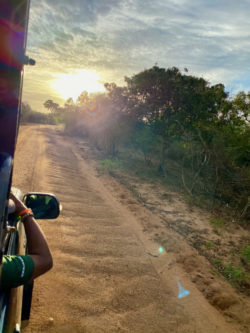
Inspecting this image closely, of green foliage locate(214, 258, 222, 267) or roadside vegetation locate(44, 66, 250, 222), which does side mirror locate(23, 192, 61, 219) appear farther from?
roadside vegetation locate(44, 66, 250, 222)

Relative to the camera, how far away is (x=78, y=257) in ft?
14.2

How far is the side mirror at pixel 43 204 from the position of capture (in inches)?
78.0

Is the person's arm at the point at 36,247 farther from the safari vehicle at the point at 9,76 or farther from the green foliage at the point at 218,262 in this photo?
the green foliage at the point at 218,262

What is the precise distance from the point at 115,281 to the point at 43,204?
8.27ft

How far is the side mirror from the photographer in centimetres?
198

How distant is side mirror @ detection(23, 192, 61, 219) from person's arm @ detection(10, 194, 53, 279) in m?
0.45

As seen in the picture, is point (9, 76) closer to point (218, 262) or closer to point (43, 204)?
point (43, 204)

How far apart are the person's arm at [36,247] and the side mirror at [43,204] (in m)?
0.45

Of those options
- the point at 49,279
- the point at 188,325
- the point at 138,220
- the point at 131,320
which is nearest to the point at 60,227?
the point at 49,279

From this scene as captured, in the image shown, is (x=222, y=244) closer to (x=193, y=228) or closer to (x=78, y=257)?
(x=193, y=228)

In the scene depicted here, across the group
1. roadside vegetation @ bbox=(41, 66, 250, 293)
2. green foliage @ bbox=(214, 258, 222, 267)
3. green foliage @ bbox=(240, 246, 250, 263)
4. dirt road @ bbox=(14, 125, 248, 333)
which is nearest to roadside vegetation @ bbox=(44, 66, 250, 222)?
roadside vegetation @ bbox=(41, 66, 250, 293)

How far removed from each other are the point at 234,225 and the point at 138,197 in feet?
Result: 11.1

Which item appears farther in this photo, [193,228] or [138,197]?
[138,197]

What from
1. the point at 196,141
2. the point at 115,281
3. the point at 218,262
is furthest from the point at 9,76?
the point at 196,141
